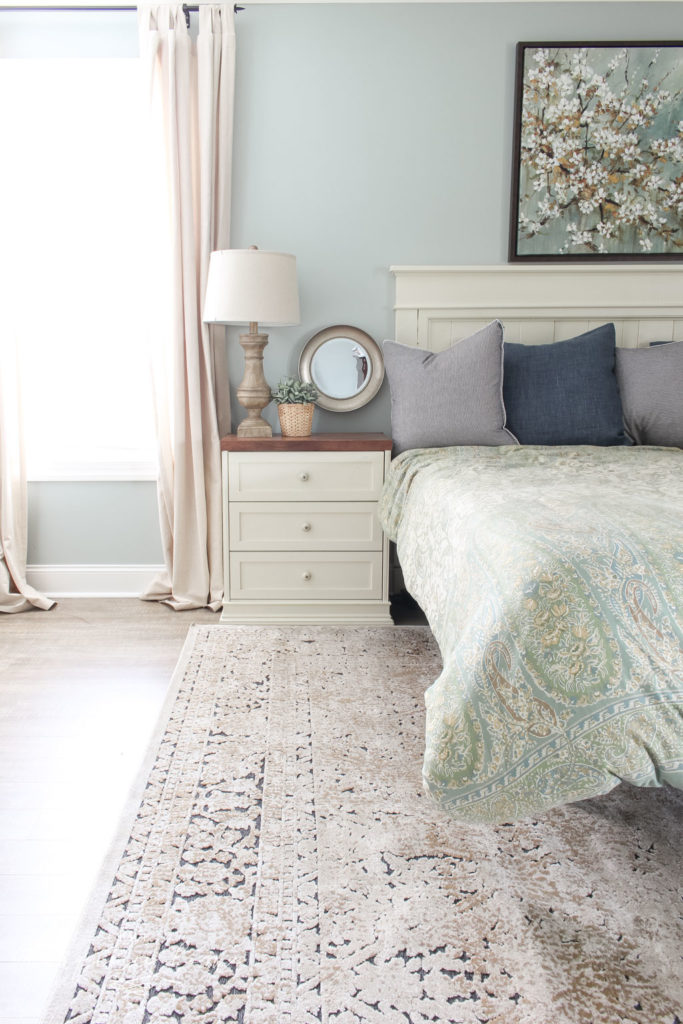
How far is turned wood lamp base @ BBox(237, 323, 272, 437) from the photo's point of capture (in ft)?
9.78

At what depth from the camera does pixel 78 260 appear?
126 inches

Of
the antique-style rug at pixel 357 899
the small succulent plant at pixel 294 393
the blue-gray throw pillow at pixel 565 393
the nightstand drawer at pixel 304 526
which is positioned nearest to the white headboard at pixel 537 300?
the blue-gray throw pillow at pixel 565 393

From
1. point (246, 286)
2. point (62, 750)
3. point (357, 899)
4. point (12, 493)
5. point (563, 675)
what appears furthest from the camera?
point (12, 493)

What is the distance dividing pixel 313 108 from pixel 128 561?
2011 millimetres

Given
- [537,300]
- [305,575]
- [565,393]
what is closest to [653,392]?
[565,393]

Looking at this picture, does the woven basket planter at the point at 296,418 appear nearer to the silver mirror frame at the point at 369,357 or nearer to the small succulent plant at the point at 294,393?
the small succulent plant at the point at 294,393

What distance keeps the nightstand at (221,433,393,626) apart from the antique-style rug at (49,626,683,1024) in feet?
2.92

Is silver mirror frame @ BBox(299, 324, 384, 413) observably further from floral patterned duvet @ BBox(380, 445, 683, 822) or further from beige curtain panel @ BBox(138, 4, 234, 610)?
floral patterned duvet @ BBox(380, 445, 683, 822)

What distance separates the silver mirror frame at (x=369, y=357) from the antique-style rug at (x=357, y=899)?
1534 millimetres

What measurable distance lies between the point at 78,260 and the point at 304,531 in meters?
1.49

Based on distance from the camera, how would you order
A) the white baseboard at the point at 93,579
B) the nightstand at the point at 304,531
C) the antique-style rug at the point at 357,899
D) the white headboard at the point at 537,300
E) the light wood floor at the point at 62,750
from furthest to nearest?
the white baseboard at the point at 93,579 < the white headboard at the point at 537,300 < the nightstand at the point at 304,531 < the light wood floor at the point at 62,750 < the antique-style rug at the point at 357,899

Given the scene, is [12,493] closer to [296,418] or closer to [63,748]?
[296,418]

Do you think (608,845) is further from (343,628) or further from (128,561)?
(128,561)

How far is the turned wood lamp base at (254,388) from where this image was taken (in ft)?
9.78
